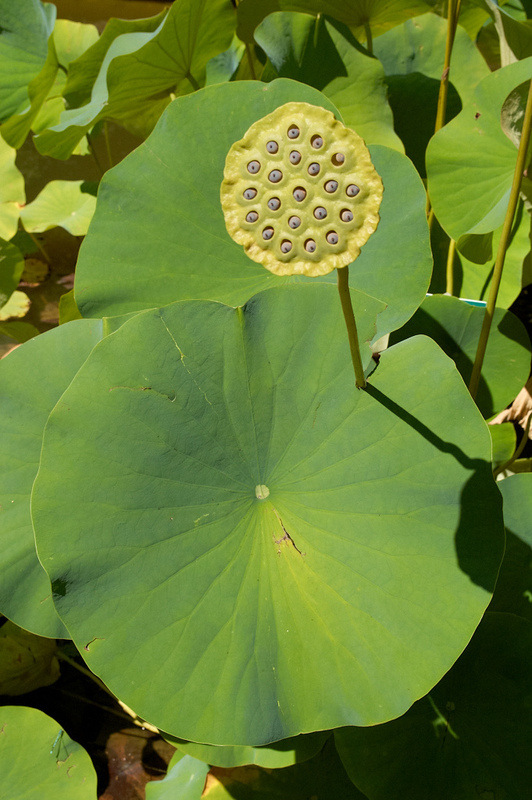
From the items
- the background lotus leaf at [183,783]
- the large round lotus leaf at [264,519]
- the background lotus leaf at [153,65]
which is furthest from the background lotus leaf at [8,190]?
the background lotus leaf at [183,783]

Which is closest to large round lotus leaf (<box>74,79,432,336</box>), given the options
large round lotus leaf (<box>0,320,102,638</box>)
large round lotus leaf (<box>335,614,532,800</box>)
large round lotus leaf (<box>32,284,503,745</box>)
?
large round lotus leaf (<box>0,320,102,638</box>)

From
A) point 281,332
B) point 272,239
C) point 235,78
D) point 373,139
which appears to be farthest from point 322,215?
point 235,78

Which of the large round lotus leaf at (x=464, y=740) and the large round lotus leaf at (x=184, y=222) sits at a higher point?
the large round lotus leaf at (x=184, y=222)

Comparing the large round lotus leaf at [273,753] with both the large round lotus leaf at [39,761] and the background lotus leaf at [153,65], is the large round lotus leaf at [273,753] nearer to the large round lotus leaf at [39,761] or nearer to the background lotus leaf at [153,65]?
the large round lotus leaf at [39,761]

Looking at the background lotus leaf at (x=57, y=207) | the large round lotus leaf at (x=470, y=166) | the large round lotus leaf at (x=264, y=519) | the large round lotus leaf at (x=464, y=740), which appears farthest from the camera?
the background lotus leaf at (x=57, y=207)

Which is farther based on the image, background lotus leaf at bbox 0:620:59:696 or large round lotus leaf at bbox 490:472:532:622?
background lotus leaf at bbox 0:620:59:696

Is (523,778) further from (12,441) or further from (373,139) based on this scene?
(373,139)

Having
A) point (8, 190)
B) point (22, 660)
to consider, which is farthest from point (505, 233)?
point (8, 190)

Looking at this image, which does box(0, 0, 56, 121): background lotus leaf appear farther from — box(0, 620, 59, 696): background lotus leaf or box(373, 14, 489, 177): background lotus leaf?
box(0, 620, 59, 696): background lotus leaf
